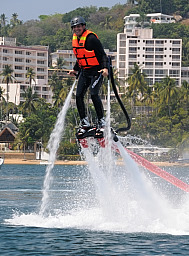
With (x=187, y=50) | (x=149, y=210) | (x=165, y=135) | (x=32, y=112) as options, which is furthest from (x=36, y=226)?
(x=187, y=50)

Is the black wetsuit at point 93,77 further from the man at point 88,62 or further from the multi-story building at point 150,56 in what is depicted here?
the multi-story building at point 150,56

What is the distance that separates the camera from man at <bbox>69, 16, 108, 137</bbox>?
55.2ft

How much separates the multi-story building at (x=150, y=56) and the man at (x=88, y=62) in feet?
494

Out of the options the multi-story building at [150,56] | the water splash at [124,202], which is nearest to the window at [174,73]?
the multi-story building at [150,56]

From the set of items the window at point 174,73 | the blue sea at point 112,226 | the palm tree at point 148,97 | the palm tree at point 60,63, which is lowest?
the blue sea at point 112,226

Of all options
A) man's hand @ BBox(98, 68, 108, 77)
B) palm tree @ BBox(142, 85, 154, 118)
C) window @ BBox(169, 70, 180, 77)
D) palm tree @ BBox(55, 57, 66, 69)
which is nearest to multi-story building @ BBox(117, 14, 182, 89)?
window @ BBox(169, 70, 180, 77)

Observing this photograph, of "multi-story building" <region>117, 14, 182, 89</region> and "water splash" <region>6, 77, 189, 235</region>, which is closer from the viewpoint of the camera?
"water splash" <region>6, 77, 189, 235</region>

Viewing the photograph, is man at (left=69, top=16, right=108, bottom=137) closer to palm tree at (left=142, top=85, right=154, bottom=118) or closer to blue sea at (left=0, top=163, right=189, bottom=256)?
blue sea at (left=0, top=163, right=189, bottom=256)

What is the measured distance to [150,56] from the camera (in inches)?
6634

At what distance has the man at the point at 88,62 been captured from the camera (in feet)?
55.2

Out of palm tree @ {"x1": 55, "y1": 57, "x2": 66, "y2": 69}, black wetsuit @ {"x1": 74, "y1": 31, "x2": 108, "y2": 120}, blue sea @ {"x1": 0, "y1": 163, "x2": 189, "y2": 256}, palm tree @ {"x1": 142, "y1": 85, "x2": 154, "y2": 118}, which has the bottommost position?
blue sea @ {"x1": 0, "y1": 163, "x2": 189, "y2": 256}

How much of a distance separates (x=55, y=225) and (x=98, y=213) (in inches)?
60.8

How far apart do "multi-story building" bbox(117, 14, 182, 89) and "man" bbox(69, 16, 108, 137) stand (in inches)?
5923

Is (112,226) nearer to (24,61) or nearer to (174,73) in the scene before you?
(24,61)
